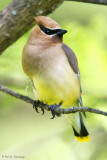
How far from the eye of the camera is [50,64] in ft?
15.4

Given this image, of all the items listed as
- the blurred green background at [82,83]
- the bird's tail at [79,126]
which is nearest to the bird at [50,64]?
the bird's tail at [79,126]

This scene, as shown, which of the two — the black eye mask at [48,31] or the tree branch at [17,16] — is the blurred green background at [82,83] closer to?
the tree branch at [17,16]

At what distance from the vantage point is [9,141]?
24.8 feet

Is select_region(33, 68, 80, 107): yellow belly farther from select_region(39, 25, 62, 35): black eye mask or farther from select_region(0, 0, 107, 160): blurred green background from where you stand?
select_region(0, 0, 107, 160): blurred green background

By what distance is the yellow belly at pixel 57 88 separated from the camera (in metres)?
4.70

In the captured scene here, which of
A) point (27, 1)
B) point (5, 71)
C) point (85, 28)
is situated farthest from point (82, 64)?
point (27, 1)

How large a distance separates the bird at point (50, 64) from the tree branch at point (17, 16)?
142mm

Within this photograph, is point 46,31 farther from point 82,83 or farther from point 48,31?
point 82,83

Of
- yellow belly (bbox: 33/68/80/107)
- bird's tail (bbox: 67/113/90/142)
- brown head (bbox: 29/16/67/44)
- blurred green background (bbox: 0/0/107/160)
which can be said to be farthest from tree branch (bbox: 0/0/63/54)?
bird's tail (bbox: 67/113/90/142)

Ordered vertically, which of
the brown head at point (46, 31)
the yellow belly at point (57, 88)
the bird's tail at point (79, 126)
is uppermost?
the brown head at point (46, 31)

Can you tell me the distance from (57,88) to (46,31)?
630mm

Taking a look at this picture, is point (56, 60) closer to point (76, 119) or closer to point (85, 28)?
point (76, 119)

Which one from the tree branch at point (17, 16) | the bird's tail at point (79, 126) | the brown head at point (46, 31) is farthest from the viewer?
the bird's tail at point (79, 126)

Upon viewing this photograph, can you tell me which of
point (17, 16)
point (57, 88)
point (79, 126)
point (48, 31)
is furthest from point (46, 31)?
point (79, 126)
